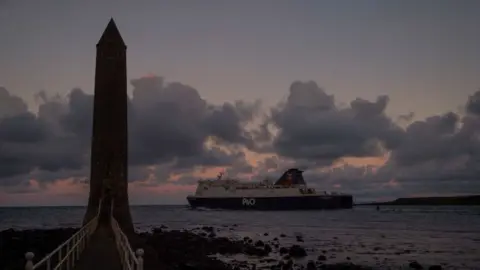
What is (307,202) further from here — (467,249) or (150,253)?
(150,253)

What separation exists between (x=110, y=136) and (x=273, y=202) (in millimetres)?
73121

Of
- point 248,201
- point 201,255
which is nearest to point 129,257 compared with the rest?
point 201,255

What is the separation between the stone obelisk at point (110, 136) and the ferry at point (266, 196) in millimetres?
72166

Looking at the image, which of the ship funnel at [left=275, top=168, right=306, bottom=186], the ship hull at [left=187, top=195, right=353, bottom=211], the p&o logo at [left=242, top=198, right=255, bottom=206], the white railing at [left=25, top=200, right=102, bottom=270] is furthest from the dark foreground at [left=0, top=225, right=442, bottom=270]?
the ship funnel at [left=275, top=168, right=306, bottom=186]

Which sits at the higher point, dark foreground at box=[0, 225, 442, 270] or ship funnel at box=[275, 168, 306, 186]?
ship funnel at box=[275, 168, 306, 186]

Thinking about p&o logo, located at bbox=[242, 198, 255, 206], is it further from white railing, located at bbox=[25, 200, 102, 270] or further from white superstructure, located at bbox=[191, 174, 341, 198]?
white railing, located at bbox=[25, 200, 102, 270]

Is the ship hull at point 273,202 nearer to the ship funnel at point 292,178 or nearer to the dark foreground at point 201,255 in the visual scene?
the ship funnel at point 292,178

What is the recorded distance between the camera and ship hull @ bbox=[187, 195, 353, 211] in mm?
92062

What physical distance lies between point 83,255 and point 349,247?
19.3 m

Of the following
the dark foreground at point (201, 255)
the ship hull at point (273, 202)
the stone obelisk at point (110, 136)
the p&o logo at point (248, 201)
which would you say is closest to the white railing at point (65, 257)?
the dark foreground at point (201, 255)

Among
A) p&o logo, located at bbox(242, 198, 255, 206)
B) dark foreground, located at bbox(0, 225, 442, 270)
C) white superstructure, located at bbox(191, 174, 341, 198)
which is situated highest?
white superstructure, located at bbox(191, 174, 341, 198)

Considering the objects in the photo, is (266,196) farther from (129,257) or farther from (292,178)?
(129,257)

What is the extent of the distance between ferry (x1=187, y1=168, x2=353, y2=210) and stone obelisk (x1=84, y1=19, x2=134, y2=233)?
2841 inches

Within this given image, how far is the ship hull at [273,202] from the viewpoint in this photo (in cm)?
9206
